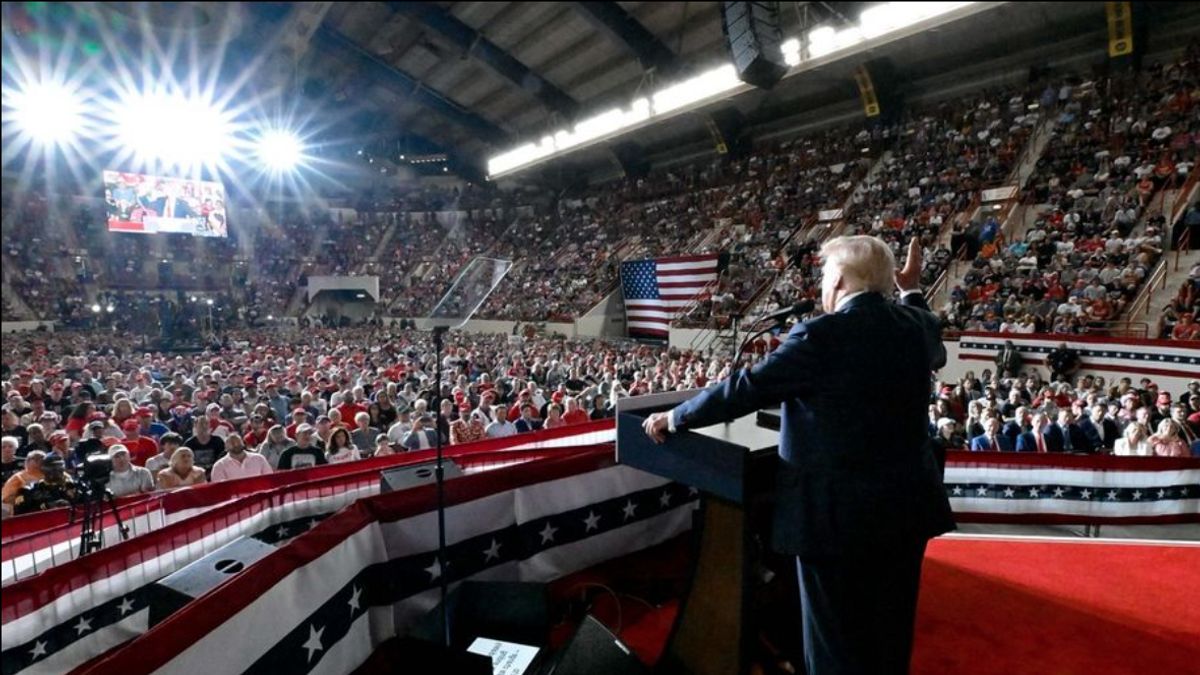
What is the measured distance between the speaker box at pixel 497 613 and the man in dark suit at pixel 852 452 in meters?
1.02

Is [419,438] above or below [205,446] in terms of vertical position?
below

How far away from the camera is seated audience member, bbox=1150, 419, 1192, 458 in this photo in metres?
4.86

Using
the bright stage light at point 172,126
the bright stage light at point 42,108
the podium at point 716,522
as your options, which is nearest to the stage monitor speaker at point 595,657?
the podium at point 716,522

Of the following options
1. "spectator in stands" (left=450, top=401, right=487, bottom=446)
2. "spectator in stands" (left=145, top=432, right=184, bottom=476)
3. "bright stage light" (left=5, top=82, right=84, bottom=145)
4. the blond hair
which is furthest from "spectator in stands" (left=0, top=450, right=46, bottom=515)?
the blond hair

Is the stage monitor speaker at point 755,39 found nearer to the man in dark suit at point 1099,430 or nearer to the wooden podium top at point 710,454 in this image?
the man in dark suit at point 1099,430

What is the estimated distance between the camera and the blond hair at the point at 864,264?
141 cm

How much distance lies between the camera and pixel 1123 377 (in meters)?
8.30

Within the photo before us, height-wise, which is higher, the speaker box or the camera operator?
the camera operator

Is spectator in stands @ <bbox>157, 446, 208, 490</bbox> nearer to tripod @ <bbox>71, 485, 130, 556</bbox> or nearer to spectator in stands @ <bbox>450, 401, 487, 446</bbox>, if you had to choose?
tripod @ <bbox>71, 485, 130, 556</bbox>

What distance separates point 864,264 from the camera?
1.42 m

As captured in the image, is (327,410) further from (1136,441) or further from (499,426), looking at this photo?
(1136,441)

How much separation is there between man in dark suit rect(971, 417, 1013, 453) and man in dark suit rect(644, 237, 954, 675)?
513 centimetres

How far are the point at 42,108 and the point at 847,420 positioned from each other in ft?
4.63

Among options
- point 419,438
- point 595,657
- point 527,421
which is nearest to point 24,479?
point 419,438
